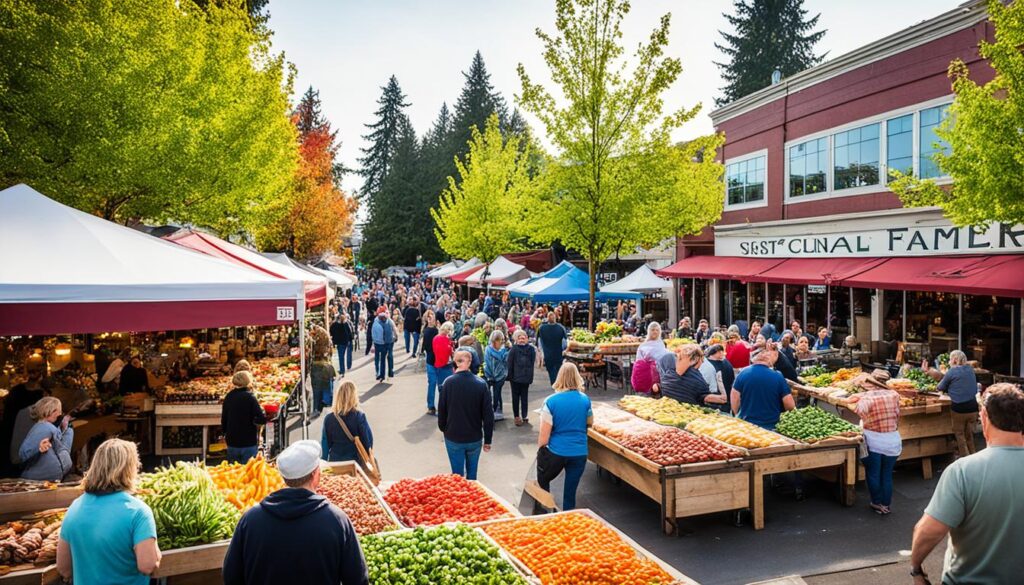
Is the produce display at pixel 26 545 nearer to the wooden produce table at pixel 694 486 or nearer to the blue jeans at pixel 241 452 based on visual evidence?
the blue jeans at pixel 241 452

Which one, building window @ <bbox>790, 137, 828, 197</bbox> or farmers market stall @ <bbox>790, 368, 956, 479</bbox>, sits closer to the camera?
farmers market stall @ <bbox>790, 368, 956, 479</bbox>

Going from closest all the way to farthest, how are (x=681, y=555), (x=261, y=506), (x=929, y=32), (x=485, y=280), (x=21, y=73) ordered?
(x=261, y=506), (x=681, y=555), (x=21, y=73), (x=929, y=32), (x=485, y=280)

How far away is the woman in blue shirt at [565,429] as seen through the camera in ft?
22.7

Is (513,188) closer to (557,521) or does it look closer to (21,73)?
(21,73)

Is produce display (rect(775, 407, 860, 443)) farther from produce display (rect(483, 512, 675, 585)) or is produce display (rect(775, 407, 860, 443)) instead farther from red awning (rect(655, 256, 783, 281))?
red awning (rect(655, 256, 783, 281))

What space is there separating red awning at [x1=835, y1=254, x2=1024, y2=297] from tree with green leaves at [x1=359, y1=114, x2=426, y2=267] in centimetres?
4025

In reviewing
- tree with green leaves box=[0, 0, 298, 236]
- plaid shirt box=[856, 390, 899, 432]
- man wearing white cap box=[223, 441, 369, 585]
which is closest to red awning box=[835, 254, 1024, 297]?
plaid shirt box=[856, 390, 899, 432]

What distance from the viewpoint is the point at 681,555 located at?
661 centimetres

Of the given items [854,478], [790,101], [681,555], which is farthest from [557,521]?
[790,101]

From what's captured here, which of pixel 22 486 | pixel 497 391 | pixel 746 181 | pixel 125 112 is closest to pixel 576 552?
pixel 22 486

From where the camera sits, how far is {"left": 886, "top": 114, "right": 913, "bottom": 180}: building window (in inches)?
657

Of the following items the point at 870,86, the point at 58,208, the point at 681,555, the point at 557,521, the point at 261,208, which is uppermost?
the point at 870,86

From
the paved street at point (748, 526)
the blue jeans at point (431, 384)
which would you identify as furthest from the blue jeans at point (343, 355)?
the paved street at point (748, 526)

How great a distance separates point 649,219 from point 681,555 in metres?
14.2
